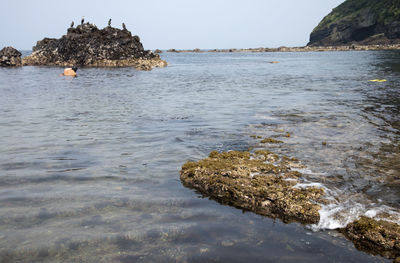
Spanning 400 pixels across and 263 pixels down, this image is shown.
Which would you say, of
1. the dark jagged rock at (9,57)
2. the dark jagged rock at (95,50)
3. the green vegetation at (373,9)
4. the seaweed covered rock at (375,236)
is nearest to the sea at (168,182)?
the seaweed covered rock at (375,236)

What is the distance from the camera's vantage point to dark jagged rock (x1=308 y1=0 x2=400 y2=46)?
130875 millimetres

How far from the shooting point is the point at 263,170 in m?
7.21

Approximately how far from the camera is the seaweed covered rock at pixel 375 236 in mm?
4457

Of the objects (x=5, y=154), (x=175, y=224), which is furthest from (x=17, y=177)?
(x=175, y=224)

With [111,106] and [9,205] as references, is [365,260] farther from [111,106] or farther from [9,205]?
[111,106]

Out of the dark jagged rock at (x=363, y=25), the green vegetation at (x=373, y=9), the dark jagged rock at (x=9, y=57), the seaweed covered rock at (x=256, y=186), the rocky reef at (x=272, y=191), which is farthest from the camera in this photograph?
the green vegetation at (x=373, y=9)

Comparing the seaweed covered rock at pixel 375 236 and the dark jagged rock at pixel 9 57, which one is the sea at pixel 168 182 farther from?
the dark jagged rock at pixel 9 57

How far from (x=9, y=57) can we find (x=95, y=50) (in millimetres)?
15223

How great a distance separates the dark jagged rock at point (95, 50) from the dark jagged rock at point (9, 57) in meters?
2.78

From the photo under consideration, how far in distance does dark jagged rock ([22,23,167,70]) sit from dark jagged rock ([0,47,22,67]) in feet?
9.12

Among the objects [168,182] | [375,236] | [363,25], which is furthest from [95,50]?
[363,25]

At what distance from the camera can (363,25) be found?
144 metres

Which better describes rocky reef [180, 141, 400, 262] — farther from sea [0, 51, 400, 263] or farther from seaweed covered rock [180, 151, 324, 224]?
sea [0, 51, 400, 263]

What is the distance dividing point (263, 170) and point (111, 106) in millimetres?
12216
